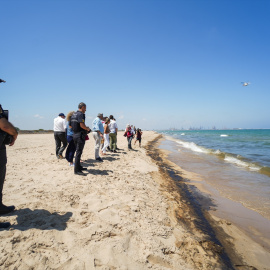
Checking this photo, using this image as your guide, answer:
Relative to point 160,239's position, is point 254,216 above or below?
below

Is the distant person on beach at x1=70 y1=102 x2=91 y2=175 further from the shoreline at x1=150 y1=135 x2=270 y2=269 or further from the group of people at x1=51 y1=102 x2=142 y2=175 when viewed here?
the shoreline at x1=150 y1=135 x2=270 y2=269

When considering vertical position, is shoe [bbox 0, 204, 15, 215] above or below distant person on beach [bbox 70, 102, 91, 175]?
below

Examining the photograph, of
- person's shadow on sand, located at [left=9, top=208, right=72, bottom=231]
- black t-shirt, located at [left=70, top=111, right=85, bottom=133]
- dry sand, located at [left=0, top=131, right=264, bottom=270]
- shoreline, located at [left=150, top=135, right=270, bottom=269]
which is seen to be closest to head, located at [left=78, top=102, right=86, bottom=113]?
black t-shirt, located at [left=70, top=111, right=85, bottom=133]

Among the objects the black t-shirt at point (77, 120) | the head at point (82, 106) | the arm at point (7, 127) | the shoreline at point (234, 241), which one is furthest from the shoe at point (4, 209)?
the shoreline at point (234, 241)

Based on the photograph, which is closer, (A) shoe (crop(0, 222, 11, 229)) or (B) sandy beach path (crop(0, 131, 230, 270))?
(B) sandy beach path (crop(0, 131, 230, 270))

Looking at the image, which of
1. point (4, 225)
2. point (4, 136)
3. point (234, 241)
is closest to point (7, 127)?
point (4, 136)

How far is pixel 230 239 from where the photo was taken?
119 inches

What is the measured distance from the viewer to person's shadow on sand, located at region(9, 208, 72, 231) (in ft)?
7.99

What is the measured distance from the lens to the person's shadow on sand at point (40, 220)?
7.99ft

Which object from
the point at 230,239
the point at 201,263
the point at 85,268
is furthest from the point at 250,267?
the point at 85,268

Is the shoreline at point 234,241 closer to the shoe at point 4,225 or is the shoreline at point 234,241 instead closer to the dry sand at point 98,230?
the dry sand at point 98,230

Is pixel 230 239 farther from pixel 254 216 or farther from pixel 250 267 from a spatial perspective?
pixel 254 216

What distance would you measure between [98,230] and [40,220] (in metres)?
0.98

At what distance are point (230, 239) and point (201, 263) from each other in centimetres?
113
